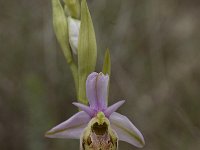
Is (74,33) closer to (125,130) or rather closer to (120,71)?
(125,130)

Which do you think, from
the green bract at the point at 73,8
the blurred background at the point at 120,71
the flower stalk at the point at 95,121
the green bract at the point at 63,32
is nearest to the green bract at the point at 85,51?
the flower stalk at the point at 95,121

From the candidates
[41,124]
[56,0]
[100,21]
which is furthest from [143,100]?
[56,0]

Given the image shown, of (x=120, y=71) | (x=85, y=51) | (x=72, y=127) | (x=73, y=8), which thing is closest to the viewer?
(x=72, y=127)

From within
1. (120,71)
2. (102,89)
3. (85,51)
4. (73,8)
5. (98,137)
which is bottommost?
(120,71)

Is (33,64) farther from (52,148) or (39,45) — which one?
(52,148)

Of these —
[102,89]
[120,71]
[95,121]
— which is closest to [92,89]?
[102,89]

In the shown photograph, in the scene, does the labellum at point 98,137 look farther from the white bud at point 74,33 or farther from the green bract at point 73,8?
the green bract at point 73,8

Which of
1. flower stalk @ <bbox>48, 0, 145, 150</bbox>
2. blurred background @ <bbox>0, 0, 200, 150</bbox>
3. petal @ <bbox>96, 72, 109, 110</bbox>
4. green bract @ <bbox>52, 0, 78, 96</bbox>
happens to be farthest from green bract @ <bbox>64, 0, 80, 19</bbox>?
blurred background @ <bbox>0, 0, 200, 150</bbox>
